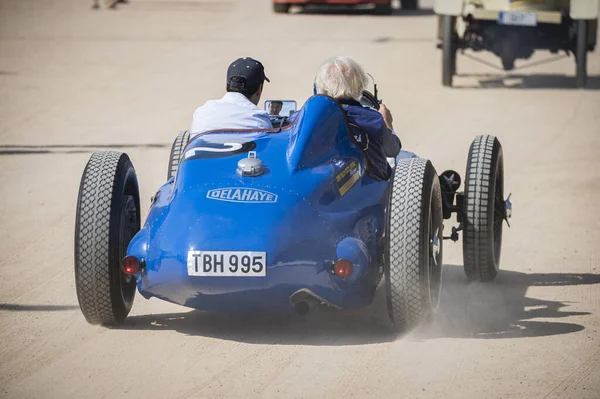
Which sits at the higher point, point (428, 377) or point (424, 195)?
point (424, 195)

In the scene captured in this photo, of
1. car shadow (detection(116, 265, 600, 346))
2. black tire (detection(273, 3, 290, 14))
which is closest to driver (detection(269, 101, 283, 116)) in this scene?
car shadow (detection(116, 265, 600, 346))

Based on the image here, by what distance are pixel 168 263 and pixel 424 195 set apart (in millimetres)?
1470

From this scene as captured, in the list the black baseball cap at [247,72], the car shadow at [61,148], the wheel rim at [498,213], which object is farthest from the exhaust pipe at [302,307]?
the car shadow at [61,148]

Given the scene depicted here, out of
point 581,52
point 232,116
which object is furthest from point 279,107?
point 581,52

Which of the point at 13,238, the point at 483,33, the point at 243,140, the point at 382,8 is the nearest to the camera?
the point at 243,140

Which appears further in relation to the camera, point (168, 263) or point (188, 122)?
point (188, 122)

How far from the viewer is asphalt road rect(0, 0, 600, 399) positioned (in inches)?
253

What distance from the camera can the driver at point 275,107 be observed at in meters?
8.31

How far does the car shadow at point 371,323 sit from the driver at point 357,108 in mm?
902

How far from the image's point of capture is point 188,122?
14.5 m

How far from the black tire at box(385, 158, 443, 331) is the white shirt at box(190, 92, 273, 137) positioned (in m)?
1.00

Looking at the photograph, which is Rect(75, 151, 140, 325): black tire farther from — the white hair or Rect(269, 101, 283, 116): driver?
Rect(269, 101, 283, 116): driver

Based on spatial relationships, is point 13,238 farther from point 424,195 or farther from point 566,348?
point 566,348

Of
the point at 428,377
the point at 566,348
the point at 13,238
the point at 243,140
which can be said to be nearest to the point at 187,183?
the point at 243,140
